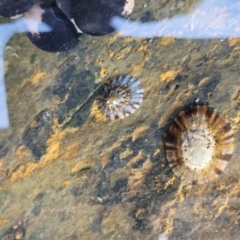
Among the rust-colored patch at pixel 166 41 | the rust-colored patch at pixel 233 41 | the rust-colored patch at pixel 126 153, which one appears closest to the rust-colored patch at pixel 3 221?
the rust-colored patch at pixel 126 153

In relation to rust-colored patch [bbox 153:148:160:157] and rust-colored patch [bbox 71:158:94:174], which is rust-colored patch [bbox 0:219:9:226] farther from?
rust-colored patch [bbox 153:148:160:157]

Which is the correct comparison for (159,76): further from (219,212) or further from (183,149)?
(219,212)

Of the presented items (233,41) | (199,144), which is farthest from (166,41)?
(199,144)

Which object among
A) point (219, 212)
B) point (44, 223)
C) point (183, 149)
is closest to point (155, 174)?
point (183, 149)

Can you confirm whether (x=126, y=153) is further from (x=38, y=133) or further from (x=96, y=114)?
(x=38, y=133)

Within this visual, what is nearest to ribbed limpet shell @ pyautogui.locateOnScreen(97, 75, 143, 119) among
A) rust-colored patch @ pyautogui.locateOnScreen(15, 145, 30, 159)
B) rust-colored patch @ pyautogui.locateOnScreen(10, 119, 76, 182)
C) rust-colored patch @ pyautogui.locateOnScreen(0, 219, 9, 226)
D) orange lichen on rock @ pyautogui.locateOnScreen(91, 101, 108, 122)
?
orange lichen on rock @ pyautogui.locateOnScreen(91, 101, 108, 122)

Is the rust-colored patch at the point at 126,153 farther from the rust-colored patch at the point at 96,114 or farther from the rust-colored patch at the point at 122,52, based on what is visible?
the rust-colored patch at the point at 122,52
